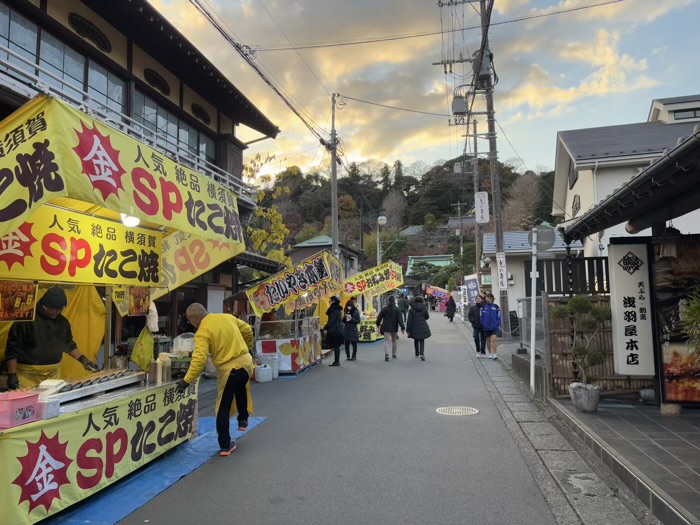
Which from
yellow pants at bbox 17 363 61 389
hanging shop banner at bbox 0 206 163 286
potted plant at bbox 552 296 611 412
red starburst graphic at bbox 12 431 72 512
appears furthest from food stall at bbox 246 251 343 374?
red starburst graphic at bbox 12 431 72 512

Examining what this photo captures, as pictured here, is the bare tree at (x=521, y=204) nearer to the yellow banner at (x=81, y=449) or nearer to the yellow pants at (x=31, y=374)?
the yellow banner at (x=81, y=449)

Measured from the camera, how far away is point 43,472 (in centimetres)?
385

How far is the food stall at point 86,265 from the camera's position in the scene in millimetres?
3590

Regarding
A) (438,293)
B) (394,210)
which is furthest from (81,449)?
(394,210)

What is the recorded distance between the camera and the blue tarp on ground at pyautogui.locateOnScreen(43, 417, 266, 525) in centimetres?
409

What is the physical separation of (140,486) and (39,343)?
2.28 m

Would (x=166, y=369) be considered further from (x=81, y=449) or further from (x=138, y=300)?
(x=81, y=449)

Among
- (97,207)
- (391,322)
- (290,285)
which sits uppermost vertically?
(97,207)

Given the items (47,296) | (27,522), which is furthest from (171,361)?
(27,522)

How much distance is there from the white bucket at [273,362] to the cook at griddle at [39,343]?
6.21 metres

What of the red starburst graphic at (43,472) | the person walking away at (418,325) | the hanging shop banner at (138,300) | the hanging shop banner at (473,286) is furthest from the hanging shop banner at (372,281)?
the red starburst graphic at (43,472)

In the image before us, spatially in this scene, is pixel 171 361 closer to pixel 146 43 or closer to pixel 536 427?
pixel 536 427

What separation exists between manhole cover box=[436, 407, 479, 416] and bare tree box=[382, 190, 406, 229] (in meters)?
62.9

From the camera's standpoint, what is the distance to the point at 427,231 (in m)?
70.0
